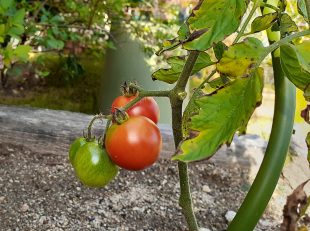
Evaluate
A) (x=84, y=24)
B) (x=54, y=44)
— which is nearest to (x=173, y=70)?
(x=54, y=44)

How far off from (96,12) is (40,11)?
0.24 m

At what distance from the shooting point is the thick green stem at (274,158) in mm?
650

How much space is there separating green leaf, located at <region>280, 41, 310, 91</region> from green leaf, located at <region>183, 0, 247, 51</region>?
2.6 inches

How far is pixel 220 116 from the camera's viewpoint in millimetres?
555

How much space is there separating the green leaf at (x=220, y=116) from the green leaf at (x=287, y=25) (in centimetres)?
11

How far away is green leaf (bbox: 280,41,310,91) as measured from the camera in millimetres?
558

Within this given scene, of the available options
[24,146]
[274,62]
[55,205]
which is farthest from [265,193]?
[24,146]

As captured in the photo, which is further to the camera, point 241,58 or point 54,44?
point 54,44

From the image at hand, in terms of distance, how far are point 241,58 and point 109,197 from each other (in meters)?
0.91

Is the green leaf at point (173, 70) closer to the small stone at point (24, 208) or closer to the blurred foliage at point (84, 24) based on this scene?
the small stone at point (24, 208)

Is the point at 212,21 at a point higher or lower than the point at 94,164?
higher

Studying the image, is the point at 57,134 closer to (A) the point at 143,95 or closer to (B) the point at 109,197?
(B) the point at 109,197

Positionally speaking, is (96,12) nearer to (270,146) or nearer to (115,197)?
(115,197)

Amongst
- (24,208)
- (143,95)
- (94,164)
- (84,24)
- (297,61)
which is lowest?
(24,208)
